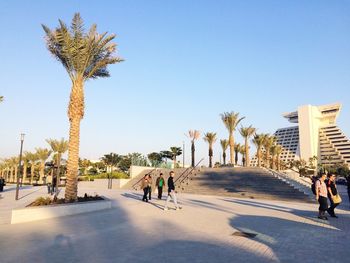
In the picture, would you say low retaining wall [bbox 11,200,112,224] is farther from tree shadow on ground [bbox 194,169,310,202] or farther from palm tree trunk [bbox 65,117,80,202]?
tree shadow on ground [bbox 194,169,310,202]

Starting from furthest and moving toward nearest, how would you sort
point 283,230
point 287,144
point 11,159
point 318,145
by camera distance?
1. point 287,144
2. point 318,145
3. point 11,159
4. point 283,230

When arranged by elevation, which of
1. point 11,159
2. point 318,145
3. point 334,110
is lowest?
point 11,159

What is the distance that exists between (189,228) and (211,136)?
152 feet

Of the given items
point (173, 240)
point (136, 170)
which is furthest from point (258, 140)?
point (173, 240)

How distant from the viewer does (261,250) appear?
6.19 metres

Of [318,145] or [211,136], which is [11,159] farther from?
[318,145]

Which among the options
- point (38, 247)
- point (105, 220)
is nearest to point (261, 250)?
point (38, 247)

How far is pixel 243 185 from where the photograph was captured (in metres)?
25.2

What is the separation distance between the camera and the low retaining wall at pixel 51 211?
9677 millimetres

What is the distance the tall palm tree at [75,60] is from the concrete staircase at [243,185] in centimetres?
1345

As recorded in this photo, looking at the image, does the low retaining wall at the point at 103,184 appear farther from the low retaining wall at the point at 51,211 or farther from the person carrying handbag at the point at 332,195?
the person carrying handbag at the point at 332,195

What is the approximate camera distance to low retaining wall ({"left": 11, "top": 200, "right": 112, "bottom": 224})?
9.68 meters

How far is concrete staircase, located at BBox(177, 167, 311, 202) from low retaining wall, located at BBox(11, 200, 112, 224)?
12.7 metres

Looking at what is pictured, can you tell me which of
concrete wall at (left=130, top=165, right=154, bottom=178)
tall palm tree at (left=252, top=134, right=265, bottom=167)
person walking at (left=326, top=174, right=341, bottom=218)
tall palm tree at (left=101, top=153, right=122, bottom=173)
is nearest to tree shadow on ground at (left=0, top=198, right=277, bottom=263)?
person walking at (left=326, top=174, right=341, bottom=218)
